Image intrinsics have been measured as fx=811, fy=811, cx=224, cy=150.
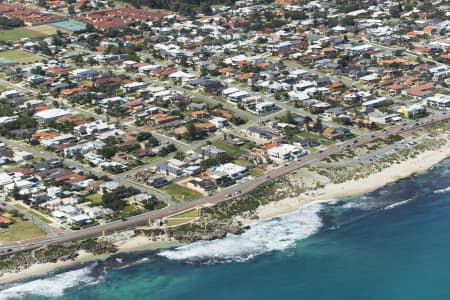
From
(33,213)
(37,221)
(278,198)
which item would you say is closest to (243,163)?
(278,198)

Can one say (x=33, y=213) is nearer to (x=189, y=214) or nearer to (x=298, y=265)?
(x=189, y=214)

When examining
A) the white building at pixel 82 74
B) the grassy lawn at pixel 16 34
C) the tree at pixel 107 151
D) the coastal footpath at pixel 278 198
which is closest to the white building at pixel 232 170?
the coastal footpath at pixel 278 198

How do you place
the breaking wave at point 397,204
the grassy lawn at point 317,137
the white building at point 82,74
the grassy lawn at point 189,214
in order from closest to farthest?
the grassy lawn at point 189,214 → the breaking wave at point 397,204 → the grassy lawn at point 317,137 → the white building at point 82,74

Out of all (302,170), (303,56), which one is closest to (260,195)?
(302,170)

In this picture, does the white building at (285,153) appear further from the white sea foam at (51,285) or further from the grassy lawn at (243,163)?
the white sea foam at (51,285)

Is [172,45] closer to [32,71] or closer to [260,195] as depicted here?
[32,71]
